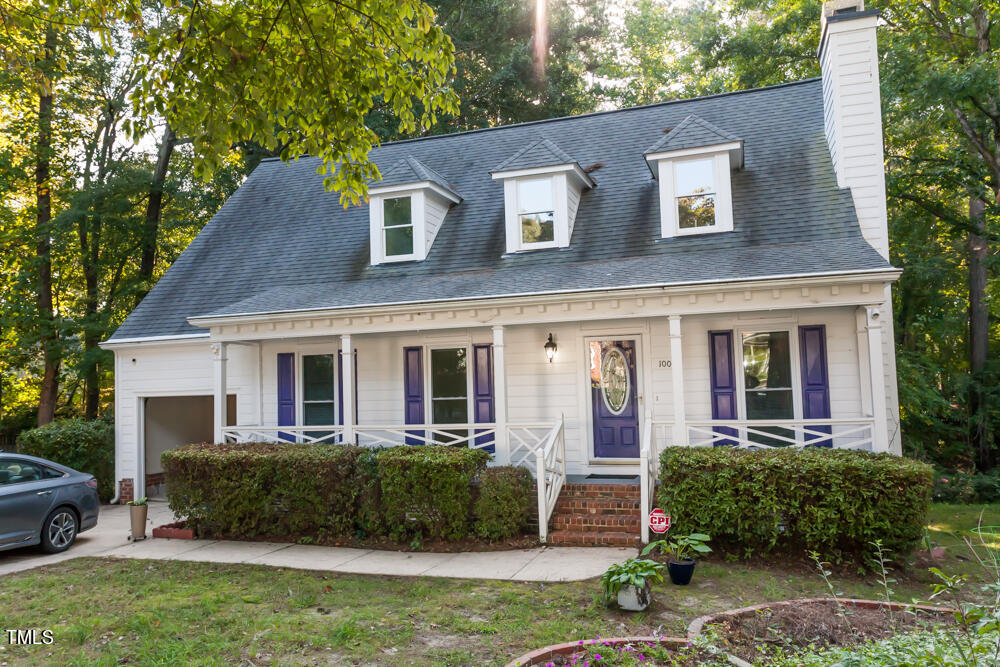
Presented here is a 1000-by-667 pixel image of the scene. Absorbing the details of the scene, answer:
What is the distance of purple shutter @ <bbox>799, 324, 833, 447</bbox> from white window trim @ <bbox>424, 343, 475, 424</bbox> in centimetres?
533

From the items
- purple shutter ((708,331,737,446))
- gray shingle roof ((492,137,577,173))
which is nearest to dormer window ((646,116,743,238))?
gray shingle roof ((492,137,577,173))

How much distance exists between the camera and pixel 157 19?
2089cm

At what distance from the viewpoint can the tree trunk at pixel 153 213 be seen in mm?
20453

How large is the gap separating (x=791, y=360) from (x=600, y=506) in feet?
12.2

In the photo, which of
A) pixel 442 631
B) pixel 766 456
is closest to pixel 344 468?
pixel 442 631

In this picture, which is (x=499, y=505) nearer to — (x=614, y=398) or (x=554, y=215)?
(x=614, y=398)

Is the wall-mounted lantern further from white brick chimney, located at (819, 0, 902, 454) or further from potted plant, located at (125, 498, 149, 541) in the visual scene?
potted plant, located at (125, 498, 149, 541)

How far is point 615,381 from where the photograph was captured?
36.4 ft

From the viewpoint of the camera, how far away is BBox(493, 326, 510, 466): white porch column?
9820mm

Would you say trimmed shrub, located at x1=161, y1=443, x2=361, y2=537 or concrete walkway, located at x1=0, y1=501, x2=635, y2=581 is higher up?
trimmed shrub, located at x1=161, y1=443, x2=361, y2=537

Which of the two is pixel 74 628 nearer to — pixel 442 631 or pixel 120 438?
pixel 442 631

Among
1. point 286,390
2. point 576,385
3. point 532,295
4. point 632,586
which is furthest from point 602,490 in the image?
point 286,390

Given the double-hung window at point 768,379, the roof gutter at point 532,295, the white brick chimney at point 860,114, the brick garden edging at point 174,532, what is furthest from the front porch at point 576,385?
the white brick chimney at point 860,114

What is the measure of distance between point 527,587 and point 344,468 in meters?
3.57
